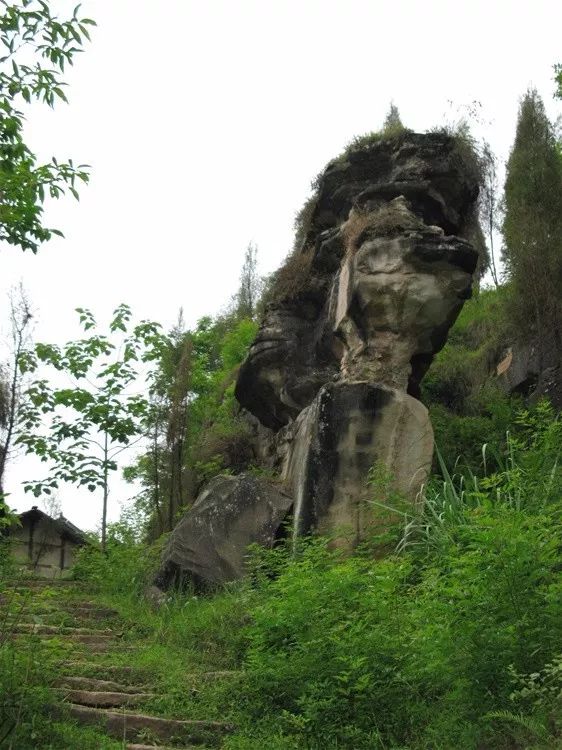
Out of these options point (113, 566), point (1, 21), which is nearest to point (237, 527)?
point (113, 566)

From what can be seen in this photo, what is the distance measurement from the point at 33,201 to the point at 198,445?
10651 millimetres

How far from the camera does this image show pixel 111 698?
285 inches

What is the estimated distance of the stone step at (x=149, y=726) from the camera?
6594 millimetres

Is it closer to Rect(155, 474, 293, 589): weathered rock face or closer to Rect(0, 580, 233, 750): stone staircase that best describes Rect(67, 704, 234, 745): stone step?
Rect(0, 580, 233, 750): stone staircase

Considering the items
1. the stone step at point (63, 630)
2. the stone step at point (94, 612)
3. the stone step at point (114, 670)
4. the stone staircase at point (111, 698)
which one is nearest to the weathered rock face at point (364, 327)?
the stone step at point (94, 612)

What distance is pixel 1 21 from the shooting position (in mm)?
6094

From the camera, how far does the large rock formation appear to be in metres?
11.9

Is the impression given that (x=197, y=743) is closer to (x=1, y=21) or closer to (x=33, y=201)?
(x=33, y=201)

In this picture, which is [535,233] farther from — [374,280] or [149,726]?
[149,726]

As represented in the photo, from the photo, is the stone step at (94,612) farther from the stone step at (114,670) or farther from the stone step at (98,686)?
the stone step at (98,686)

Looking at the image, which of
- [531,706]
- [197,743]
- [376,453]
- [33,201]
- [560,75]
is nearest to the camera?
[531,706]

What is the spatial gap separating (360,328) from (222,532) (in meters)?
3.40

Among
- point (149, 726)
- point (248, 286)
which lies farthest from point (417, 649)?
point (248, 286)

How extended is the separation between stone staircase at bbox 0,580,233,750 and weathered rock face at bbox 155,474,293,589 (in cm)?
234
